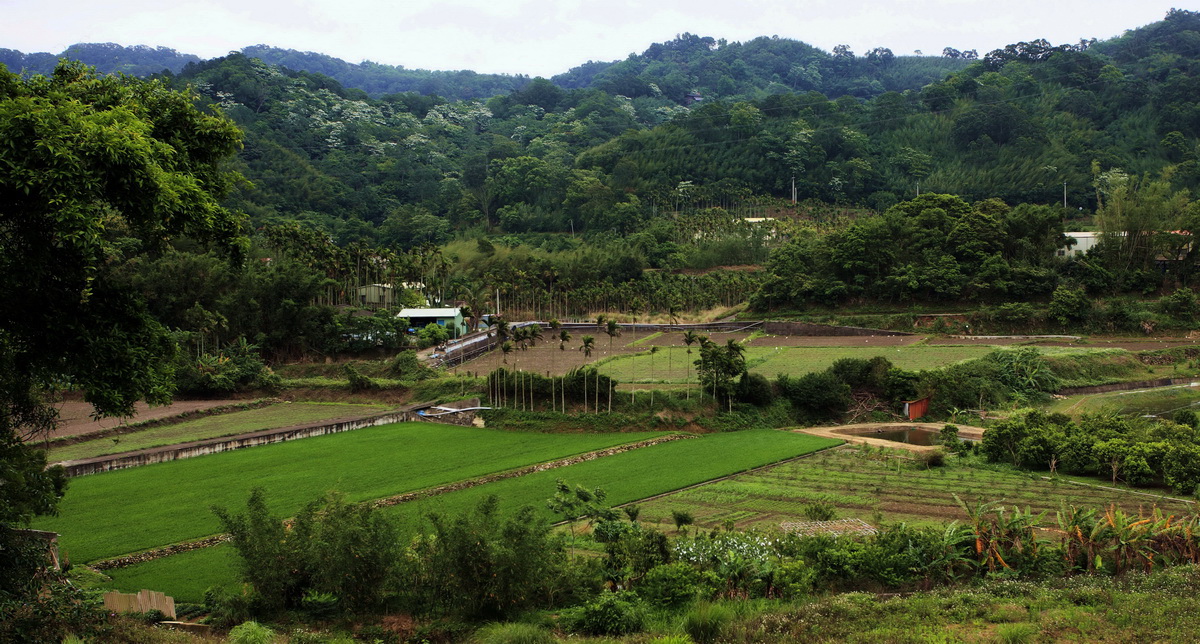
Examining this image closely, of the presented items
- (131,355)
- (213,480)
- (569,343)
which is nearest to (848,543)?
(131,355)

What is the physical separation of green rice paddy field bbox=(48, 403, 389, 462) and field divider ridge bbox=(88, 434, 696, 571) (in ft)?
28.4

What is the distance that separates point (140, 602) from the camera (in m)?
15.4

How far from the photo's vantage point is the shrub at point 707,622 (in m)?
13.8

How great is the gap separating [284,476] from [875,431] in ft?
69.3

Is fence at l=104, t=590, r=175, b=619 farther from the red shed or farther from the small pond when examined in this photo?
the red shed

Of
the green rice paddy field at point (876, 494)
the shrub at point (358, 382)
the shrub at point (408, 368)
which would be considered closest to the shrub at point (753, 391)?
the green rice paddy field at point (876, 494)

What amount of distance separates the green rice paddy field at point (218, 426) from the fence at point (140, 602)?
12.9 m

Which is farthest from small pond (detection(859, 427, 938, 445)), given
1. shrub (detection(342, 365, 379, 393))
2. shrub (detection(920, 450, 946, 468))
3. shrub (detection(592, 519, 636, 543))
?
shrub (detection(342, 365, 379, 393))

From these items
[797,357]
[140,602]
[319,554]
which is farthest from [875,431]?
[140,602]

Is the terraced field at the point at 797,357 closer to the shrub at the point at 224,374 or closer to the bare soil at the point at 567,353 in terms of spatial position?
the bare soil at the point at 567,353

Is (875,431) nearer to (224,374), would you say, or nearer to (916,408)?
(916,408)

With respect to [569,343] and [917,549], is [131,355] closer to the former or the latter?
[917,549]

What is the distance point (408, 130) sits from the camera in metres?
127

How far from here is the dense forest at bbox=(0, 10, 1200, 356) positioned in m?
54.0
